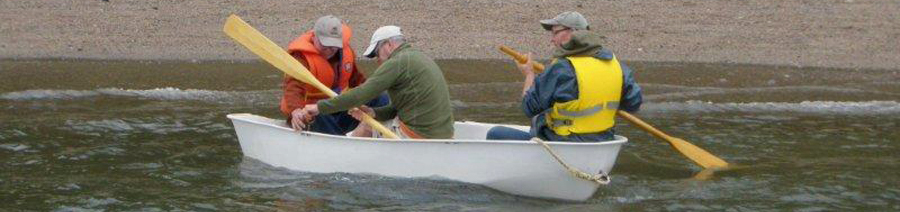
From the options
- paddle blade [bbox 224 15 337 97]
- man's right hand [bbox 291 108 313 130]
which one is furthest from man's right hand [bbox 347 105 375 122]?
man's right hand [bbox 291 108 313 130]

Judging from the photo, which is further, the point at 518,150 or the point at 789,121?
the point at 789,121

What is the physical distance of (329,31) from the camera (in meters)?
9.22

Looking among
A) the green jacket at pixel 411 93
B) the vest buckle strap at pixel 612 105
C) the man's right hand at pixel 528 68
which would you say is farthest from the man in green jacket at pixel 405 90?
the vest buckle strap at pixel 612 105

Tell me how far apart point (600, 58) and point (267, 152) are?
8.53ft

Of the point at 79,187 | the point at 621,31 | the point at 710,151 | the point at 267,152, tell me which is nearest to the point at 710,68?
the point at 621,31

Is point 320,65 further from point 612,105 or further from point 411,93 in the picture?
point 612,105

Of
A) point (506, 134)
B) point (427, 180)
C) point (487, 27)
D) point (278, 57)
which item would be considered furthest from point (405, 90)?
point (487, 27)

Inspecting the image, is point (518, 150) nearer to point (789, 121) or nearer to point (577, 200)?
point (577, 200)

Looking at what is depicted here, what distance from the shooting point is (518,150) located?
8305 mm

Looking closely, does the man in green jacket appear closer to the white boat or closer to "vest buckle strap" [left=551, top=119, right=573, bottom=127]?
the white boat

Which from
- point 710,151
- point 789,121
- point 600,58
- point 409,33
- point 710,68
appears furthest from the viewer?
point 409,33

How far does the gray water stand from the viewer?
8.80m

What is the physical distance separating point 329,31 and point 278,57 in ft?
1.37

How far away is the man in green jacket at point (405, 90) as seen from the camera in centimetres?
870
